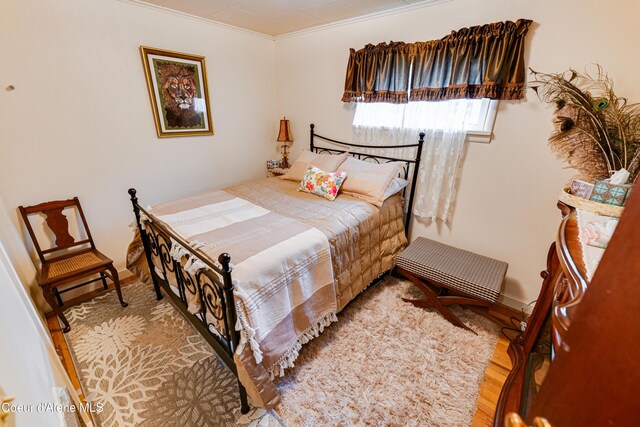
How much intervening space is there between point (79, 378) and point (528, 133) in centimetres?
352

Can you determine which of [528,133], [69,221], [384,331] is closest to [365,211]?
[384,331]

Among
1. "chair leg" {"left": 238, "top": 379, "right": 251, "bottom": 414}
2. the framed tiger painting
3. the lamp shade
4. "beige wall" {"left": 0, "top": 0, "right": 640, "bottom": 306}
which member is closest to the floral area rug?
"chair leg" {"left": 238, "top": 379, "right": 251, "bottom": 414}

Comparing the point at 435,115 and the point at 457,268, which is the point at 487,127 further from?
the point at 457,268

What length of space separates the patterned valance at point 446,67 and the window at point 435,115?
0.09m

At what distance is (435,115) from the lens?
7.84ft

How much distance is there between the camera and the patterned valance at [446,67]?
1.90 meters

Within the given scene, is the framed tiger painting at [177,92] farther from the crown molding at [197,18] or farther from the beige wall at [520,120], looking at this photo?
the beige wall at [520,120]

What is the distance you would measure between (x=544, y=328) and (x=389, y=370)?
92cm

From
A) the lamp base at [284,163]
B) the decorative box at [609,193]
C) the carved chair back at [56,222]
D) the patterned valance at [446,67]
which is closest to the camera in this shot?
the decorative box at [609,193]

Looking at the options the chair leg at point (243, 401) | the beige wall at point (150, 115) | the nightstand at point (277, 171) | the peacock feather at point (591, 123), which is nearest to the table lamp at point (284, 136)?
the nightstand at point (277, 171)

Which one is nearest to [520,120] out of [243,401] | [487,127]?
[487,127]

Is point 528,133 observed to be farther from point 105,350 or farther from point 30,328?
point 105,350

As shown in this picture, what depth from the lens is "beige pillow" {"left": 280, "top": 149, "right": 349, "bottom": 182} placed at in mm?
2801

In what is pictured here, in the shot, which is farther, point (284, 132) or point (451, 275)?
point (284, 132)
